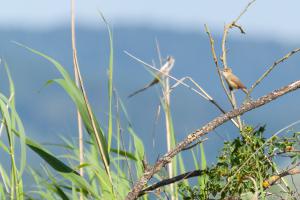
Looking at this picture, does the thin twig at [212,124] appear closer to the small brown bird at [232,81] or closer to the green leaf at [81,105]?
the green leaf at [81,105]

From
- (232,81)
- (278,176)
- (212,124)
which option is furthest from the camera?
(232,81)

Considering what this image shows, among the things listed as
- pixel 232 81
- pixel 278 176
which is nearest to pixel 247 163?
pixel 278 176

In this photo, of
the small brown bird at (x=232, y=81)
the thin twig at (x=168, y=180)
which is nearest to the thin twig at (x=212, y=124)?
the thin twig at (x=168, y=180)

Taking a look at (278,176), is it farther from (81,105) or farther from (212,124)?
(81,105)

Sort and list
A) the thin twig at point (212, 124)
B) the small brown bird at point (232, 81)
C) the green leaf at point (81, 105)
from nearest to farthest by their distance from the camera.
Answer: the thin twig at point (212, 124), the green leaf at point (81, 105), the small brown bird at point (232, 81)

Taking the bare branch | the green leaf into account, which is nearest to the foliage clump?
the bare branch

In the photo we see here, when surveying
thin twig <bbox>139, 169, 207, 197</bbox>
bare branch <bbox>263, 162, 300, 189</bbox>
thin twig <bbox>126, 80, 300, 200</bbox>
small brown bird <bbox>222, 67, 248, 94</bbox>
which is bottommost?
A: bare branch <bbox>263, 162, 300, 189</bbox>

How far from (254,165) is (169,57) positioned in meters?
0.95

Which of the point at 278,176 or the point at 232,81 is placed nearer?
the point at 278,176

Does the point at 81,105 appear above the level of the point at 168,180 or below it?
above

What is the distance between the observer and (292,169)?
215cm

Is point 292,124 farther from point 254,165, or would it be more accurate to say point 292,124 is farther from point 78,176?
point 78,176

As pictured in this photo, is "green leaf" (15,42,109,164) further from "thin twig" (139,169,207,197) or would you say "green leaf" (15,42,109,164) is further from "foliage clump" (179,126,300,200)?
"foliage clump" (179,126,300,200)

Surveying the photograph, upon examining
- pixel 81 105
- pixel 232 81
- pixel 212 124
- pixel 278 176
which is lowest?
pixel 278 176
